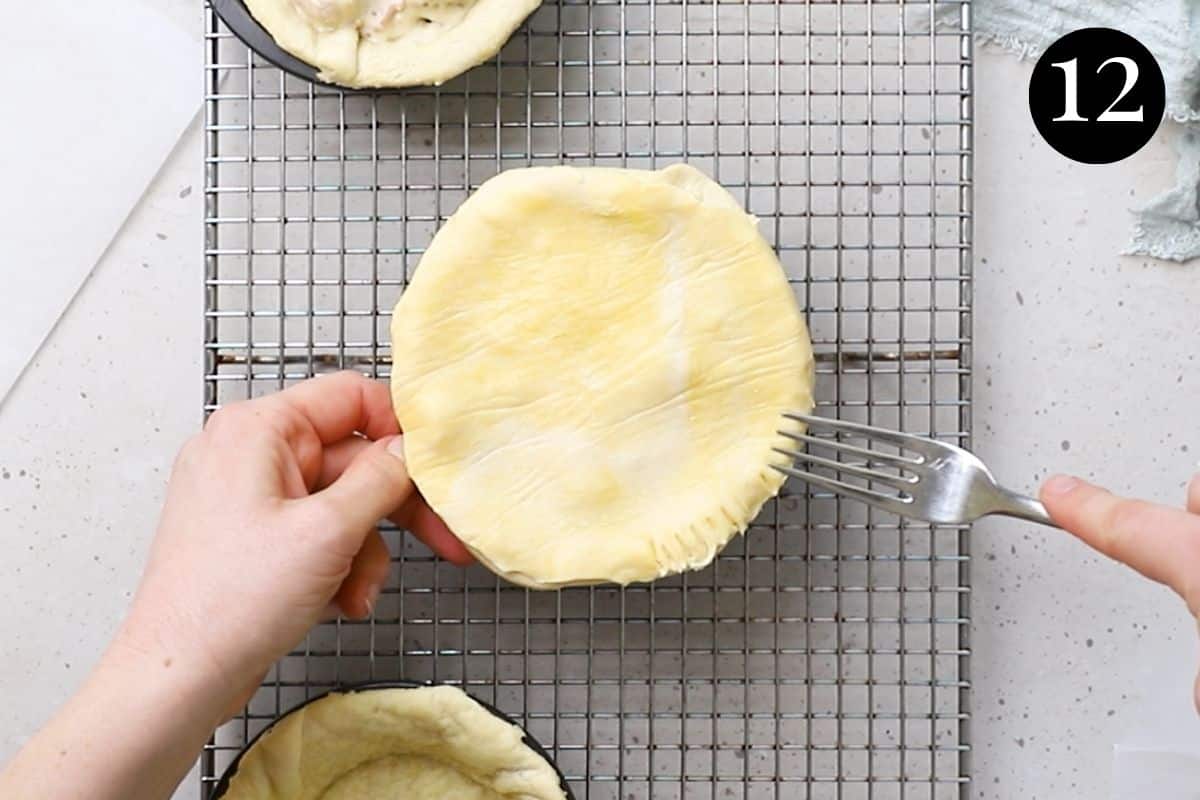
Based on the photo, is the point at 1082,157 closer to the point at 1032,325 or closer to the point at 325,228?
the point at 1032,325

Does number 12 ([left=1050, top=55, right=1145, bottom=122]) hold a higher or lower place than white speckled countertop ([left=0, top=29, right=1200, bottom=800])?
higher

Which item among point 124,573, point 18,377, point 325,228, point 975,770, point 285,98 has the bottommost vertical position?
point 975,770

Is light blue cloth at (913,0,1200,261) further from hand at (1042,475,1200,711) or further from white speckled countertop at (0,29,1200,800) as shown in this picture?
hand at (1042,475,1200,711)

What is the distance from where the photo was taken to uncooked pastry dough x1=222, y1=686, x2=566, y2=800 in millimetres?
992

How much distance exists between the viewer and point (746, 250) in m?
0.95

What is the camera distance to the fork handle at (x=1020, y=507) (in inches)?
34.6

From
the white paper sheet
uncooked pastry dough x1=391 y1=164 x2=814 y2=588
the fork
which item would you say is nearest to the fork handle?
the fork

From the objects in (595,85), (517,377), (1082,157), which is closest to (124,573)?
(517,377)

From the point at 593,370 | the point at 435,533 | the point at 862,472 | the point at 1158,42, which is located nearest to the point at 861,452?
the point at 862,472

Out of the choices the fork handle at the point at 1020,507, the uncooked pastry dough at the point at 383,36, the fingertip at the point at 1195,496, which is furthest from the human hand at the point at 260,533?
the fingertip at the point at 1195,496

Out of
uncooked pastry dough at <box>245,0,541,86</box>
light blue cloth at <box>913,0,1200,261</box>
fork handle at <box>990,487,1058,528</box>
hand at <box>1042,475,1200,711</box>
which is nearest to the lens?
hand at <box>1042,475,1200,711</box>

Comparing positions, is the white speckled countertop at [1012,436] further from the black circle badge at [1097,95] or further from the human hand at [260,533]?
the human hand at [260,533]

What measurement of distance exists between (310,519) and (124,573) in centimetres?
30

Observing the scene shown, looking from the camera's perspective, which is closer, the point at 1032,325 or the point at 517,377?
the point at 517,377
